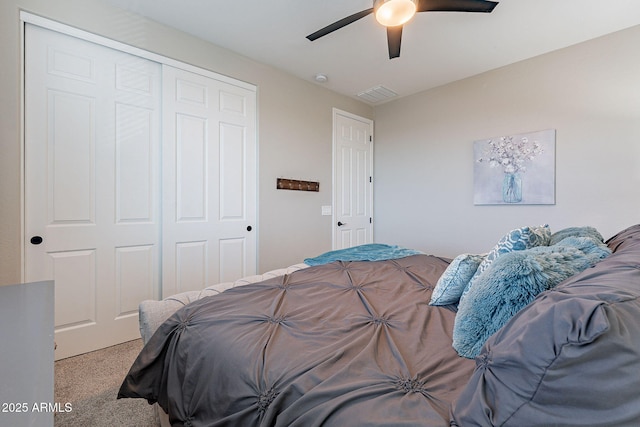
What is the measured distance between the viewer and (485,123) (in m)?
3.26

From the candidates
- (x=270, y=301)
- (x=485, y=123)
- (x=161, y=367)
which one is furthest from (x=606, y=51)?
(x=161, y=367)

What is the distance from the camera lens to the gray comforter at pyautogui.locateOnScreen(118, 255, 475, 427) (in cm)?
69

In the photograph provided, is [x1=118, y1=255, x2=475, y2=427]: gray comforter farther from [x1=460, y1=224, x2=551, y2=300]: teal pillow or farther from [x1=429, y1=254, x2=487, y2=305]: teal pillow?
[x1=460, y1=224, x2=551, y2=300]: teal pillow

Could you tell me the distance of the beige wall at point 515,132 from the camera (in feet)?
8.20

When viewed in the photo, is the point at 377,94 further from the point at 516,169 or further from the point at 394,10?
the point at 394,10

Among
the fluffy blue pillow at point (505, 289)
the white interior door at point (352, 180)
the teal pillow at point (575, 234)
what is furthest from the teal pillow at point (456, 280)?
the white interior door at point (352, 180)

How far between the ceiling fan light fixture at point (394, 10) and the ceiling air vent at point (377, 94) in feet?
6.12

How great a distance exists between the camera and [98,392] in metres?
1.70

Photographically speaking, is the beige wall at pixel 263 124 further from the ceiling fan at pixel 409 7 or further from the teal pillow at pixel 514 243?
the teal pillow at pixel 514 243

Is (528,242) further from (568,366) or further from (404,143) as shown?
(404,143)

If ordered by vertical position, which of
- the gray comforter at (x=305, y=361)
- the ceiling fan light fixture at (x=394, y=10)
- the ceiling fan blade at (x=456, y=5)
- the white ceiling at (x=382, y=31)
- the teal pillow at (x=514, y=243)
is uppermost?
the white ceiling at (x=382, y=31)

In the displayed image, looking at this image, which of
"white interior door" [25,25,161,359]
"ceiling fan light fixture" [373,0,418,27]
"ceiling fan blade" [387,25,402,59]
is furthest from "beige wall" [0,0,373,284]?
"ceiling fan light fixture" [373,0,418,27]

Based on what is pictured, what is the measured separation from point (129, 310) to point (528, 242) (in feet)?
9.22

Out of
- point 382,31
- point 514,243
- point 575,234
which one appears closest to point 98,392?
point 514,243
